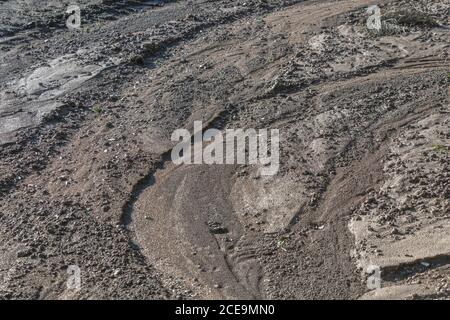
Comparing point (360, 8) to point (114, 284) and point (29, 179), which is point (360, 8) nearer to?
point (29, 179)

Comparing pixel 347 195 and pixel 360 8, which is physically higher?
pixel 360 8

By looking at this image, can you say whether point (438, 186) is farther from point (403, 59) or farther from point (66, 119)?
point (66, 119)

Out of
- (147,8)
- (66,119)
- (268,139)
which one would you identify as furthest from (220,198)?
(147,8)

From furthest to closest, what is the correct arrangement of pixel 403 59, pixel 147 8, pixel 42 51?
1. pixel 147 8
2. pixel 42 51
3. pixel 403 59

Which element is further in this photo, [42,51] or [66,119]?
[42,51]

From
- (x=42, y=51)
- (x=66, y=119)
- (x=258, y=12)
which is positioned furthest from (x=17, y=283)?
(x=258, y=12)

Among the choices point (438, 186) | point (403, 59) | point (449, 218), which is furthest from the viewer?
point (403, 59)
